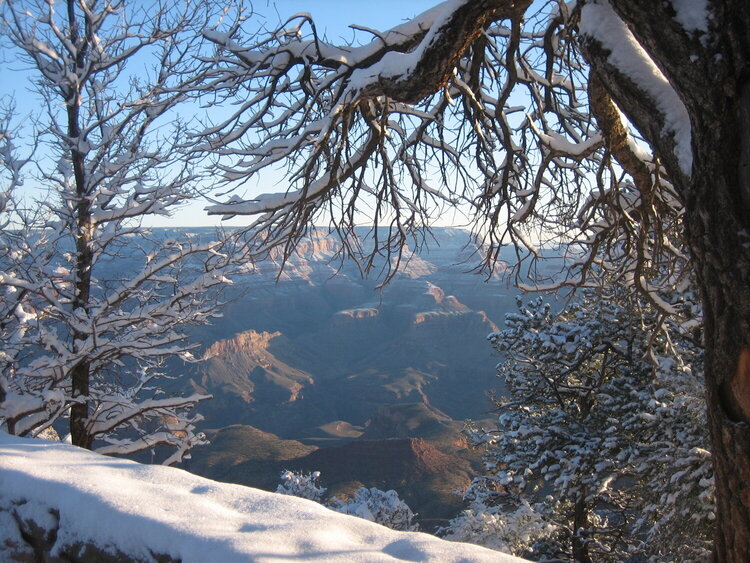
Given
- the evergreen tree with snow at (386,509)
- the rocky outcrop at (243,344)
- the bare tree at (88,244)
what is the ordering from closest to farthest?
the bare tree at (88,244)
the evergreen tree with snow at (386,509)
the rocky outcrop at (243,344)

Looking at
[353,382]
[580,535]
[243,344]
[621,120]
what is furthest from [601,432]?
[243,344]

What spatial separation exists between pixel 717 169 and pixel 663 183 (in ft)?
5.03

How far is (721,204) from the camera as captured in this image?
1346 millimetres

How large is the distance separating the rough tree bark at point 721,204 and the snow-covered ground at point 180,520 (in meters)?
0.72

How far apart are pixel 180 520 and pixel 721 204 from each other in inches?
77.8

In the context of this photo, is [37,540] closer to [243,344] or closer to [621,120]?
[621,120]

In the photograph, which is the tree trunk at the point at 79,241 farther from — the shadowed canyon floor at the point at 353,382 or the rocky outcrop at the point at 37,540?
the shadowed canyon floor at the point at 353,382

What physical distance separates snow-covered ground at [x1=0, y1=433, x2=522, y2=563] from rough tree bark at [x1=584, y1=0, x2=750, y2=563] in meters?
0.72

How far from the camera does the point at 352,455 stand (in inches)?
1886

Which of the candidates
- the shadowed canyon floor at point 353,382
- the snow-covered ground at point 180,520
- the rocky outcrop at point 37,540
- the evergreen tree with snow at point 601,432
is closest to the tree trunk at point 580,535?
the evergreen tree with snow at point 601,432

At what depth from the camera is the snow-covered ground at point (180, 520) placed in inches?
68.4

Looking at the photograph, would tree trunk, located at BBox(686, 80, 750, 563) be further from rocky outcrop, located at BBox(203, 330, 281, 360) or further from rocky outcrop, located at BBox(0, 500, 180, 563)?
rocky outcrop, located at BBox(203, 330, 281, 360)

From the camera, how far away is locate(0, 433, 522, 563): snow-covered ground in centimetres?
174

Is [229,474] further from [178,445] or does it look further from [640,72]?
[640,72]
